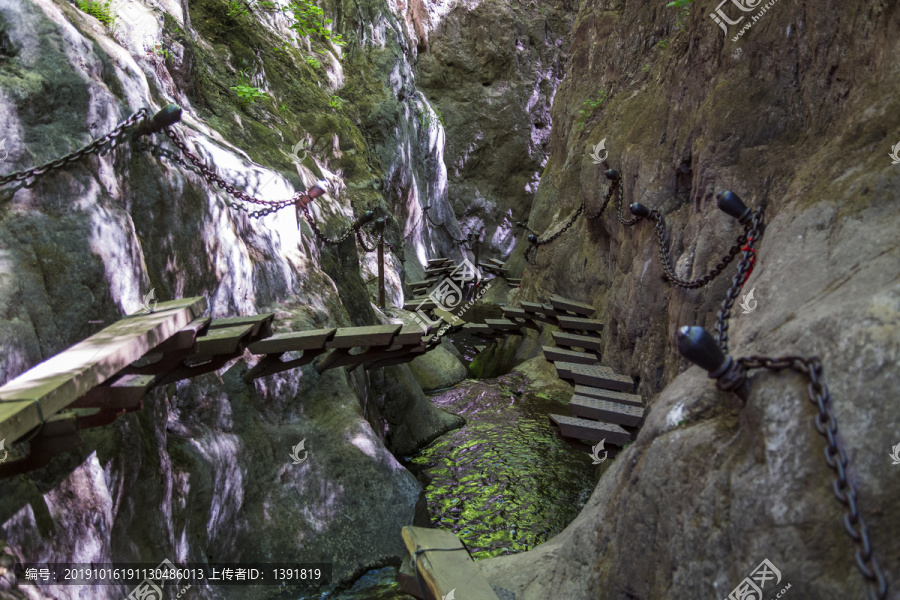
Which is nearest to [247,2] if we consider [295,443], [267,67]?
[267,67]

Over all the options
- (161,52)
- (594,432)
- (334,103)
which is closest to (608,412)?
(594,432)

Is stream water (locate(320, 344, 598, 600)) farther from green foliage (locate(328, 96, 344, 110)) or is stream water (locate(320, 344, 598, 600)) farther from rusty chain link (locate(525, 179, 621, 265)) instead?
green foliage (locate(328, 96, 344, 110))

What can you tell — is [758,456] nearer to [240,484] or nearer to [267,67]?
[240,484]

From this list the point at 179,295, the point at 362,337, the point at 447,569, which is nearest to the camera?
the point at 447,569

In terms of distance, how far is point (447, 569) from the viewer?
150 inches

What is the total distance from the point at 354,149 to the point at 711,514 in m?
12.4

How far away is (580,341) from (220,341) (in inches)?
219

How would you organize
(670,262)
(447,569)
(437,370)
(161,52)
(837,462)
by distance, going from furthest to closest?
1. (437,370)
2. (161,52)
3. (670,262)
4. (447,569)
5. (837,462)

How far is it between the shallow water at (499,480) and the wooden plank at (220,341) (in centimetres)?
273

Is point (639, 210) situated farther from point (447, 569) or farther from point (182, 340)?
point (182, 340)

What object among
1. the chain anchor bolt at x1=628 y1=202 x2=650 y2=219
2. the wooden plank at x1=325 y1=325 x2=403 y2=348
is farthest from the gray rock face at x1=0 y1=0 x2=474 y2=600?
the chain anchor bolt at x1=628 y1=202 x2=650 y2=219

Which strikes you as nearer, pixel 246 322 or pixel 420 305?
pixel 246 322

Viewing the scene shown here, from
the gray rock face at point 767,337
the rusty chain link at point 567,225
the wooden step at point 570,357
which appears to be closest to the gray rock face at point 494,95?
the rusty chain link at point 567,225

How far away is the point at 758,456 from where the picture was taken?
7.55 feet
